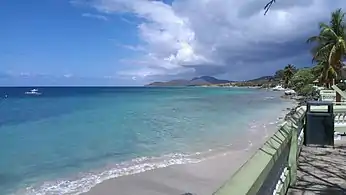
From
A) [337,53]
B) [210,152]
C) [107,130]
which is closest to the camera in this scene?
[210,152]

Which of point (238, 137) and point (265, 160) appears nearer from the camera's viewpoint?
point (265, 160)

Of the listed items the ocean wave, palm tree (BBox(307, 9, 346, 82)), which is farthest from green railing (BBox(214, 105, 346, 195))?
palm tree (BBox(307, 9, 346, 82))

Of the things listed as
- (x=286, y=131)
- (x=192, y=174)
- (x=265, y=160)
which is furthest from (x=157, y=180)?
(x=265, y=160)

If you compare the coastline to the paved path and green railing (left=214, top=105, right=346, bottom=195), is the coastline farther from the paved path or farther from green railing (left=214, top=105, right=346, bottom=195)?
green railing (left=214, top=105, right=346, bottom=195)

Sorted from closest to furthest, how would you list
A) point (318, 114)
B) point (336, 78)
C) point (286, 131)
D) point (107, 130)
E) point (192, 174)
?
point (286, 131) → point (318, 114) → point (192, 174) → point (107, 130) → point (336, 78)

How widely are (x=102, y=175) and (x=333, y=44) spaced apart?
88.5 feet

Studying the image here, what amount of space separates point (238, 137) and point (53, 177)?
10.4m

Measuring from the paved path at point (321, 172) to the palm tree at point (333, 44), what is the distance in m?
26.7

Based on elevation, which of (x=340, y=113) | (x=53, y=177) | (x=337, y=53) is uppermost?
(x=337, y=53)

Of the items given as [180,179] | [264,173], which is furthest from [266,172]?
[180,179]

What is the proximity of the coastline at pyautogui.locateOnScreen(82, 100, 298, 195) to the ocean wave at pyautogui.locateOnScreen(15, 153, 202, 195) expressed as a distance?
1.25ft

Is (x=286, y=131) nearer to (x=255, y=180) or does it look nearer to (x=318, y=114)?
(x=255, y=180)

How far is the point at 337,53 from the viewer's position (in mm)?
31359

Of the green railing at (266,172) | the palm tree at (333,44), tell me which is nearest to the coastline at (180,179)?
the green railing at (266,172)
